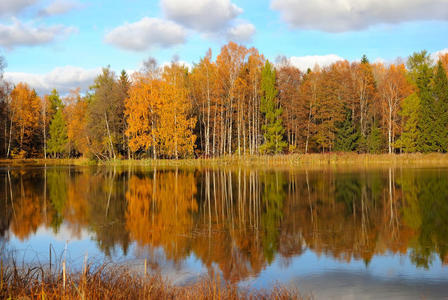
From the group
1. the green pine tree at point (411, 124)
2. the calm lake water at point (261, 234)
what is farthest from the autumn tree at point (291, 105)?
the calm lake water at point (261, 234)

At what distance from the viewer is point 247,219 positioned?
13.7m

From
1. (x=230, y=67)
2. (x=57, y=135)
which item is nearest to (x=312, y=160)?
(x=230, y=67)

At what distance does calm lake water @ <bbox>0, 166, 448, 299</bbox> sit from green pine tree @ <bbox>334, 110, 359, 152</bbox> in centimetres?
3085

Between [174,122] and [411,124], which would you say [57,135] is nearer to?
[174,122]

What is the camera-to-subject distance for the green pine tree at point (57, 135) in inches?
2566

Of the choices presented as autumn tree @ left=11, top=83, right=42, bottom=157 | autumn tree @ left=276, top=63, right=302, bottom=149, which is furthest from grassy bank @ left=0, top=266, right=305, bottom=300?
autumn tree @ left=11, top=83, right=42, bottom=157

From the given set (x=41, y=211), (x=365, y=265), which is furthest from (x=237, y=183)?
(x=365, y=265)

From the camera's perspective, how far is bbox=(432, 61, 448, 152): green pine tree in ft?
157

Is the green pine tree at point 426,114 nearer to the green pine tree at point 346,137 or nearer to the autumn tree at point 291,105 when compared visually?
the green pine tree at point 346,137

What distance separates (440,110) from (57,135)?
5664 cm

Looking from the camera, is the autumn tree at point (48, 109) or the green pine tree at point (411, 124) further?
the autumn tree at point (48, 109)

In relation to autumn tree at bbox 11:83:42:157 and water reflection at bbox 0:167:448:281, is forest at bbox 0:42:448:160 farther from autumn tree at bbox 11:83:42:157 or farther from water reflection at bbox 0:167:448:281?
water reflection at bbox 0:167:448:281

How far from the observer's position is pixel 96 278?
235 inches

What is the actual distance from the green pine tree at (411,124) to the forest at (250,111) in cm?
13
